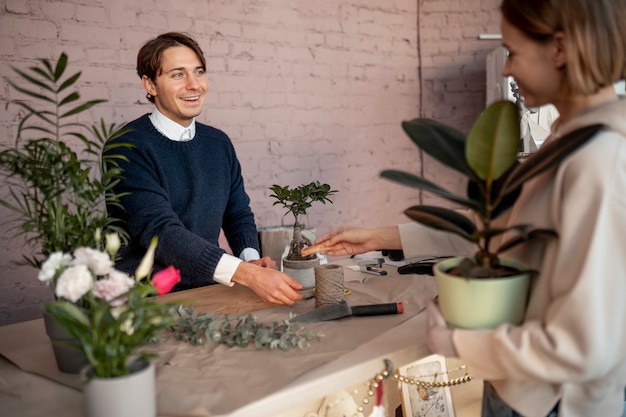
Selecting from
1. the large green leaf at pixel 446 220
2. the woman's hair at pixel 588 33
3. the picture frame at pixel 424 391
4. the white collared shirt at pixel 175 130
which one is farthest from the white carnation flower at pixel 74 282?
the white collared shirt at pixel 175 130

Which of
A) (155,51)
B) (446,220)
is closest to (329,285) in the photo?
(446,220)

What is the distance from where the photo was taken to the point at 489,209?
96 cm

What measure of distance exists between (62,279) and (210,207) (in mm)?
1250

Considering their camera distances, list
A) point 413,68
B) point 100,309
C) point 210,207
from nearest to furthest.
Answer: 1. point 100,309
2. point 210,207
3. point 413,68

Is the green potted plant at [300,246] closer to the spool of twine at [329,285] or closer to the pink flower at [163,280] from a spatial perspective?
the spool of twine at [329,285]

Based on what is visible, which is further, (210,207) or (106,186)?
(210,207)

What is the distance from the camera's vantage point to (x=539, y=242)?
3.22 ft

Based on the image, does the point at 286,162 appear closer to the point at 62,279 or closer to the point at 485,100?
the point at 485,100

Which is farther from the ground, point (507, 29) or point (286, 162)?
point (507, 29)

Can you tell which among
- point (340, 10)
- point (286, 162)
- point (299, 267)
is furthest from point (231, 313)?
point (340, 10)

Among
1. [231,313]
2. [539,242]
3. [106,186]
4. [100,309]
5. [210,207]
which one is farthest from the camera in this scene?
[210,207]

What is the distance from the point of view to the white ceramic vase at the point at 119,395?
0.87 metres

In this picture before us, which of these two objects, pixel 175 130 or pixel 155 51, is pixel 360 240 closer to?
pixel 175 130

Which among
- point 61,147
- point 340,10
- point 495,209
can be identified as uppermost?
point 340,10
